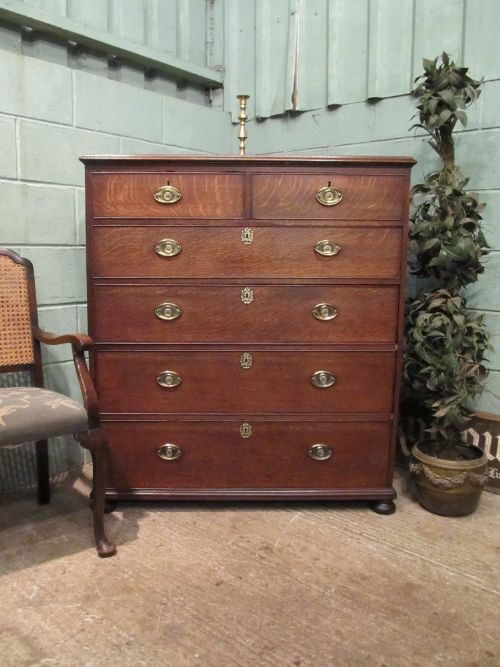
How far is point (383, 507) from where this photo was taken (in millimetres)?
2205

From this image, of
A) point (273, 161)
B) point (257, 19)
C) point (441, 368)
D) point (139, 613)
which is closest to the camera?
point (139, 613)

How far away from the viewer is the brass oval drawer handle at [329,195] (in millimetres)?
2018

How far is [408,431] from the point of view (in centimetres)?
262

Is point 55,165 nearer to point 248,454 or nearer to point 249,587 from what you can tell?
point 248,454

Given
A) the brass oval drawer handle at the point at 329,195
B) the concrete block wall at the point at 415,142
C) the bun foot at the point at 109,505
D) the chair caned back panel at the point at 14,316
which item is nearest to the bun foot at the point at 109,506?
the bun foot at the point at 109,505

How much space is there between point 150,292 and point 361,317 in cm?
78

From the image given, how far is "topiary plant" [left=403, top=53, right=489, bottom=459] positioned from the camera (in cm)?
207

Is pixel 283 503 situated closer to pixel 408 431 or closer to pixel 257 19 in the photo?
pixel 408 431

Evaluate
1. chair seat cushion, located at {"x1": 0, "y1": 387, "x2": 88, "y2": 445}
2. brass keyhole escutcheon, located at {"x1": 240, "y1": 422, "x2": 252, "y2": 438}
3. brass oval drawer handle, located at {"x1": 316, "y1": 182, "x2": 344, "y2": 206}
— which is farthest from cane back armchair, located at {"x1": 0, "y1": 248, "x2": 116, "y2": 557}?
brass oval drawer handle, located at {"x1": 316, "y1": 182, "x2": 344, "y2": 206}

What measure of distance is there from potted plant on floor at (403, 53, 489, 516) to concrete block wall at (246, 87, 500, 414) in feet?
0.61

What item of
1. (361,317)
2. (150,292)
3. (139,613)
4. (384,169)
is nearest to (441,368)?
(361,317)

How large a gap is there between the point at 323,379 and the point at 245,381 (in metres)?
0.29

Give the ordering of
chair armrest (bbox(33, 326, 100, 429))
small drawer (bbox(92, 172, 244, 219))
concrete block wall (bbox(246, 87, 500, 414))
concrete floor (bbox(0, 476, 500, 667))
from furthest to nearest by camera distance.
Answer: concrete block wall (bbox(246, 87, 500, 414)) < small drawer (bbox(92, 172, 244, 219)) < chair armrest (bbox(33, 326, 100, 429)) < concrete floor (bbox(0, 476, 500, 667))

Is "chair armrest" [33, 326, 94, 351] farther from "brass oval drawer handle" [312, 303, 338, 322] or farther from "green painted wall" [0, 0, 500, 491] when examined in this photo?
"brass oval drawer handle" [312, 303, 338, 322]
